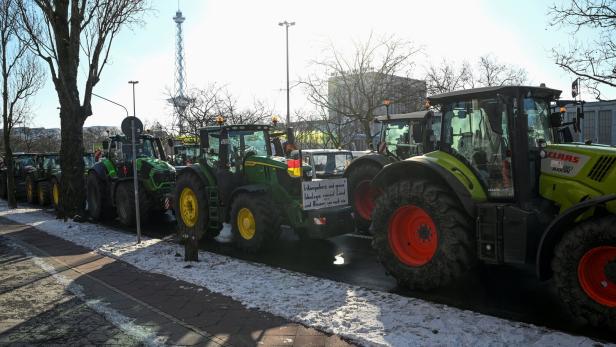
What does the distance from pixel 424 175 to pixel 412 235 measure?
2.56 ft

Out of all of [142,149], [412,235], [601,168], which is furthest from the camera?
[142,149]

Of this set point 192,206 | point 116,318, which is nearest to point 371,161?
point 192,206

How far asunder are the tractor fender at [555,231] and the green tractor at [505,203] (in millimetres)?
11

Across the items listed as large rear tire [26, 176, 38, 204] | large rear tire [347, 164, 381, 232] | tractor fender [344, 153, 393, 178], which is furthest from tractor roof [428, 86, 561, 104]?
large rear tire [26, 176, 38, 204]

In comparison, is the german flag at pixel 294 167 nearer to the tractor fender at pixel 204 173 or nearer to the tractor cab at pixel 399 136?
the tractor fender at pixel 204 173

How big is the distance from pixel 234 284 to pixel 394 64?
16.1m

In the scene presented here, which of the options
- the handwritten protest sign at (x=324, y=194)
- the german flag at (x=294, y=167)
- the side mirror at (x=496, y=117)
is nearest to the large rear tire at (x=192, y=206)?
the german flag at (x=294, y=167)

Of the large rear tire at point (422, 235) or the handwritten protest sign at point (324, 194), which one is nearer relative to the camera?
the large rear tire at point (422, 235)

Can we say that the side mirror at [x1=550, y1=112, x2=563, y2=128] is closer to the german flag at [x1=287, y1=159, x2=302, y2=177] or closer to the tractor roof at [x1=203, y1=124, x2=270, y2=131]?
the german flag at [x1=287, y1=159, x2=302, y2=177]

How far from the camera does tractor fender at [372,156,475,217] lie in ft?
18.4

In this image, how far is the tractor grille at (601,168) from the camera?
4867mm

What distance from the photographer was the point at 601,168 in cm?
494

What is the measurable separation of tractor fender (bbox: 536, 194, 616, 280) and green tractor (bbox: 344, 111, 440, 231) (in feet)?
15.2

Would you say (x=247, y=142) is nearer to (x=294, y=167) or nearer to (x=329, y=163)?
(x=294, y=167)
